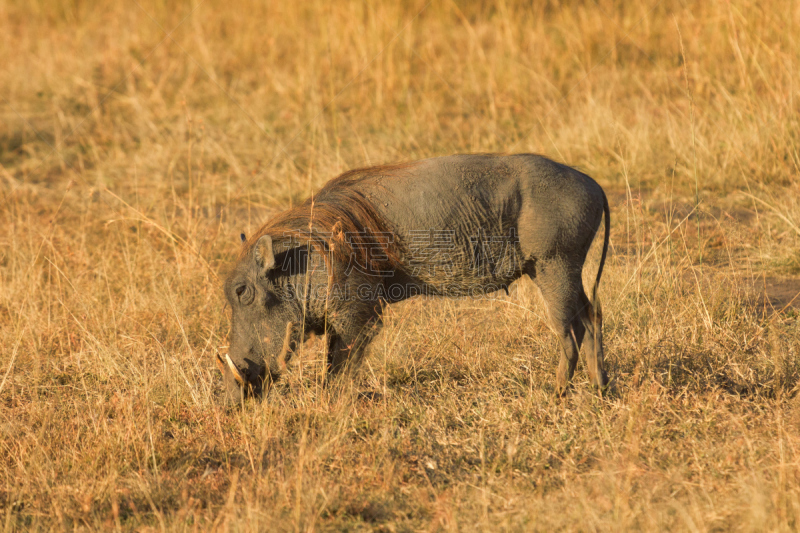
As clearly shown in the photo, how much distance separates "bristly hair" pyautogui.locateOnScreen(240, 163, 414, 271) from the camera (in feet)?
10.9

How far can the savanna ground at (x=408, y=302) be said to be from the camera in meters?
2.83

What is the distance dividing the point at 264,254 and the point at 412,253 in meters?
0.68

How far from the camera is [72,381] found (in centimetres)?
404

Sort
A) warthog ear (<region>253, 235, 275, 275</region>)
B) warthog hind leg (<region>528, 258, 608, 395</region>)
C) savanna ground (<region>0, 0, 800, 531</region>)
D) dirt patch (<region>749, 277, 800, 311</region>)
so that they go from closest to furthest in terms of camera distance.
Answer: savanna ground (<region>0, 0, 800, 531</region>), warthog ear (<region>253, 235, 275, 275</region>), warthog hind leg (<region>528, 258, 608, 395</region>), dirt patch (<region>749, 277, 800, 311</region>)

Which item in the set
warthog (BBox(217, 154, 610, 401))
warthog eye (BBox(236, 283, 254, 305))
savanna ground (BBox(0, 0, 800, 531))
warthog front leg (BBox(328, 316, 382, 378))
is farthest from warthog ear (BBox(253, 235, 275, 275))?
savanna ground (BBox(0, 0, 800, 531))

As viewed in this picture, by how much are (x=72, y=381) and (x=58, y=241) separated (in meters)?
2.08

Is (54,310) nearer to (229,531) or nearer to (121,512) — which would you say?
(121,512)

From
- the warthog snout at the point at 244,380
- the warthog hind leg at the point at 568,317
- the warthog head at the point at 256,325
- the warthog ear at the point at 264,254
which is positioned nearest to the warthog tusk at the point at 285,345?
the warthog head at the point at 256,325

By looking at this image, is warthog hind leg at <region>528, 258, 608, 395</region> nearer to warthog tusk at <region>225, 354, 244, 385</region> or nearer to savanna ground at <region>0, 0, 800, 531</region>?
savanna ground at <region>0, 0, 800, 531</region>

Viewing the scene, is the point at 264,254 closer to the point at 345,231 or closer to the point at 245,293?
the point at 245,293

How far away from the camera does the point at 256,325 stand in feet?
11.4

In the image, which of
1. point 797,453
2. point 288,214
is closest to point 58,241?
point 288,214

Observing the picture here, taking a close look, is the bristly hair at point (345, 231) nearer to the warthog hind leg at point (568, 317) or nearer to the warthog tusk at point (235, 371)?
the warthog tusk at point (235, 371)

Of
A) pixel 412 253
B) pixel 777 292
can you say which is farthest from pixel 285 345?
pixel 777 292
